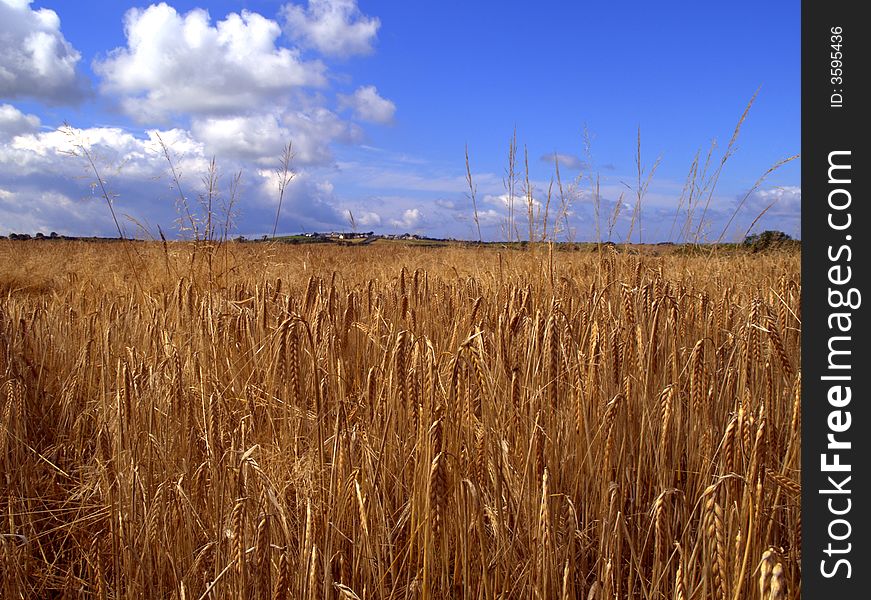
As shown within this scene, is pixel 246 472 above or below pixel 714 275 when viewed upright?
below

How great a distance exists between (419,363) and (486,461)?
0.34 metres

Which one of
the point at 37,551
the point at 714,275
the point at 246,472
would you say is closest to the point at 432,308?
the point at 246,472

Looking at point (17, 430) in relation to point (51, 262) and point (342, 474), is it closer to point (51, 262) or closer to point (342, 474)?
point (342, 474)

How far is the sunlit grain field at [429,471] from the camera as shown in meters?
1.24

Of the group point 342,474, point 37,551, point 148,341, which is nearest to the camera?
point 342,474

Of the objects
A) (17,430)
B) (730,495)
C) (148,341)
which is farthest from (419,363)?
(148,341)

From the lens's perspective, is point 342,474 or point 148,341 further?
point 148,341

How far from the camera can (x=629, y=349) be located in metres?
2.19

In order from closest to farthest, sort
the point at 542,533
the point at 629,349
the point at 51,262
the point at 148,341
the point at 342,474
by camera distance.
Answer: the point at 542,533, the point at 342,474, the point at 629,349, the point at 148,341, the point at 51,262

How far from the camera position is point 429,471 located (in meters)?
1.16

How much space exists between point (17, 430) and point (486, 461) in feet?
5.91

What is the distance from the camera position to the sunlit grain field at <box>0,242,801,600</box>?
1.24 meters
